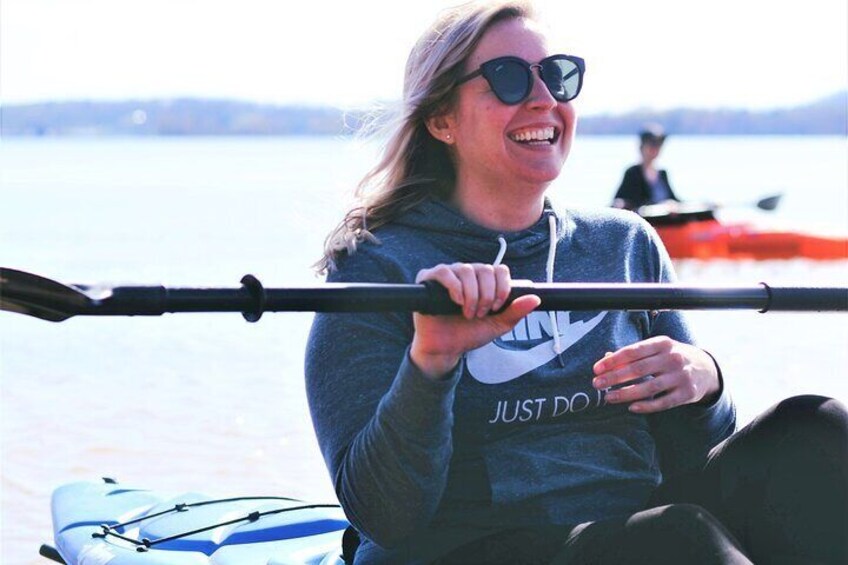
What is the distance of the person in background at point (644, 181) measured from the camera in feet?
38.6

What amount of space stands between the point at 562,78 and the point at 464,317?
0.78 metres

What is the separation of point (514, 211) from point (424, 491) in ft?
2.43

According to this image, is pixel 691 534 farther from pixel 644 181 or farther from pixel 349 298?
pixel 644 181

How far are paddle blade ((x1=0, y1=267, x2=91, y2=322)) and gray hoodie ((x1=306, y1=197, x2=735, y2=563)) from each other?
561 millimetres

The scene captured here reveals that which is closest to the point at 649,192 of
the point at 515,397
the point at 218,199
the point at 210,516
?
the point at 210,516

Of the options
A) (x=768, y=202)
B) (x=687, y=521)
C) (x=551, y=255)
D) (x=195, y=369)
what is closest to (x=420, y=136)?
(x=551, y=255)

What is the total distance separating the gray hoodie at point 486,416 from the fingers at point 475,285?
15cm

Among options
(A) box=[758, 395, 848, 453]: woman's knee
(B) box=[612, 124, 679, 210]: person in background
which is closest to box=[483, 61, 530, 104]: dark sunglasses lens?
(A) box=[758, 395, 848, 453]: woman's knee

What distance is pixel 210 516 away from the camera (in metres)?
3.67

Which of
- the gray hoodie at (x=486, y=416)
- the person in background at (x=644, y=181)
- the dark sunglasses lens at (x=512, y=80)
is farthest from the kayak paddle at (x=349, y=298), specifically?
the person in background at (x=644, y=181)

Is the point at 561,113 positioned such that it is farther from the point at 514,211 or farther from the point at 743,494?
the point at 743,494

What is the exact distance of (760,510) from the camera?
8.19 ft

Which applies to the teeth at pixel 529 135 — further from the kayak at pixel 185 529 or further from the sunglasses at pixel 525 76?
the kayak at pixel 185 529

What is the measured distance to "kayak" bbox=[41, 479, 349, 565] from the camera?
11.0 ft
